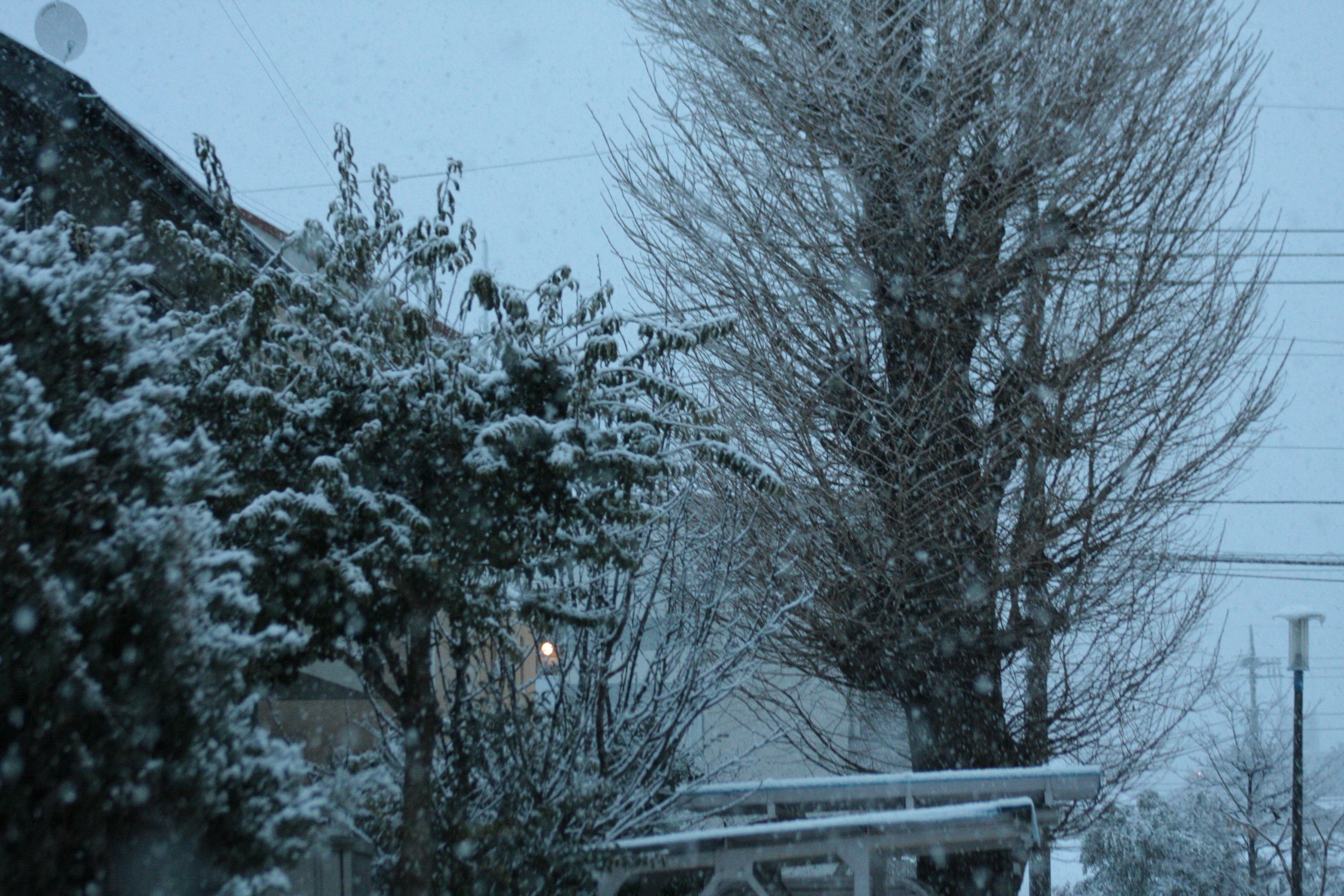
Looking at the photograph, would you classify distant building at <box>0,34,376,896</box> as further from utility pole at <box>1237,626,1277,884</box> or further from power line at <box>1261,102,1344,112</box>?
power line at <box>1261,102,1344,112</box>

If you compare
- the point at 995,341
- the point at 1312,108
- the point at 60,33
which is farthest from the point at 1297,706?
the point at 60,33

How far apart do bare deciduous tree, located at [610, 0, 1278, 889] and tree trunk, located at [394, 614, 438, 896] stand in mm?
4552

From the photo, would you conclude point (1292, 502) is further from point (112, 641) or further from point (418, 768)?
point (112, 641)

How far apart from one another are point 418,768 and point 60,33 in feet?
23.4

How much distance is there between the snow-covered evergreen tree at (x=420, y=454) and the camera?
175 inches

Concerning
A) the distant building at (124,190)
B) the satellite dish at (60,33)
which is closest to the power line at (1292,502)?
the distant building at (124,190)

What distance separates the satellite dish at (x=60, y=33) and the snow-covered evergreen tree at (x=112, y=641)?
22.8 feet

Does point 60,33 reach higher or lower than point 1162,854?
higher

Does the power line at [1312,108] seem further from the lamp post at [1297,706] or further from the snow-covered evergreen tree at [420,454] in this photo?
the snow-covered evergreen tree at [420,454]

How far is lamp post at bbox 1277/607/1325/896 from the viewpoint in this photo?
1091cm

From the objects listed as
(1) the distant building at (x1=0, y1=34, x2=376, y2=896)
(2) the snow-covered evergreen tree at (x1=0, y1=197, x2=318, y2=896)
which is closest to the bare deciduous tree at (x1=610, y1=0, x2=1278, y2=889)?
(1) the distant building at (x1=0, y1=34, x2=376, y2=896)

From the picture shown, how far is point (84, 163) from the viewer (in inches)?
311

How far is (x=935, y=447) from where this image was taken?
8781 mm

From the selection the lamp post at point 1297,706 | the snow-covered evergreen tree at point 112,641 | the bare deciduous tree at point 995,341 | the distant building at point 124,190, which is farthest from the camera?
the lamp post at point 1297,706
